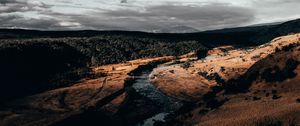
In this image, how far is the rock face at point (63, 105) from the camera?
148m

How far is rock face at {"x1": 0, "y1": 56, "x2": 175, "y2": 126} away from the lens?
5837 inches

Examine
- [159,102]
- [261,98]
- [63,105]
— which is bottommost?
[159,102]

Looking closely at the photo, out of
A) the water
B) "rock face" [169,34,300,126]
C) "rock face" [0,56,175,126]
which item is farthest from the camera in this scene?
the water

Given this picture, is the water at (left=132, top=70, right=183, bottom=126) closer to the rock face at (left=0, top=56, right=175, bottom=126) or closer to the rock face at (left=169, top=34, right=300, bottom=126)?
the rock face at (left=0, top=56, right=175, bottom=126)

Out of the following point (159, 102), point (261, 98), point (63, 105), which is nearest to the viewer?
point (261, 98)

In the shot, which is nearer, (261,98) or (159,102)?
(261,98)

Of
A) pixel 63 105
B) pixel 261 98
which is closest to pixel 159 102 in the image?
pixel 63 105

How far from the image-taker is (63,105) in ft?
549

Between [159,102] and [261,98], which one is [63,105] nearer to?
[159,102]

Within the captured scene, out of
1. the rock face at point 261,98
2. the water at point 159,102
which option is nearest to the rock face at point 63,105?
the water at point 159,102

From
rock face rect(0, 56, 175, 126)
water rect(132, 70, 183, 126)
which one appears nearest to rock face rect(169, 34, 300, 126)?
water rect(132, 70, 183, 126)

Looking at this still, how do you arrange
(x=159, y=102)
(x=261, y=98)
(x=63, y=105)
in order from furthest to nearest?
(x=159, y=102)
(x=63, y=105)
(x=261, y=98)

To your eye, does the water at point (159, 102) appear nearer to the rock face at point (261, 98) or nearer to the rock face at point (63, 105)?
the rock face at point (63, 105)

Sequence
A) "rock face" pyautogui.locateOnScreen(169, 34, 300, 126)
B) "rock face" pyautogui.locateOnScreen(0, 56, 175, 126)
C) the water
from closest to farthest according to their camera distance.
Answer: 1. "rock face" pyautogui.locateOnScreen(169, 34, 300, 126)
2. "rock face" pyautogui.locateOnScreen(0, 56, 175, 126)
3. the water
